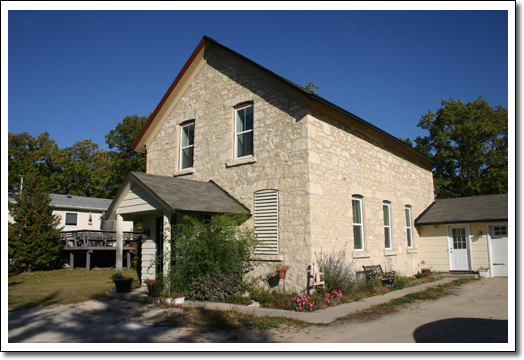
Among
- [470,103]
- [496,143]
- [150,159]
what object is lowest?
[150,159]

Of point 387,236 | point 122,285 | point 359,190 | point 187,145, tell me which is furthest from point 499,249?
point 122,285

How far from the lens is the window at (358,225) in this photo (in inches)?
499

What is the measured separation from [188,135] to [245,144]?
310 centimetres

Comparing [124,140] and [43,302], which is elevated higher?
[124,140]

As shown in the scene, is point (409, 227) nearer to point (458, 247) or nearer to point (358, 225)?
point (458, 247)

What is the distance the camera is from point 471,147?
25.2 metres

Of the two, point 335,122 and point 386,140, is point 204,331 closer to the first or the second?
point 335,122

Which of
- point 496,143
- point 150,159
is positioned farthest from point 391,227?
point 496,143

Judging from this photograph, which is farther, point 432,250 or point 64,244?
point 64,244

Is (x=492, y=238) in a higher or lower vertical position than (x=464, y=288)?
higher

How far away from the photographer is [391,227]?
1489 centimetres

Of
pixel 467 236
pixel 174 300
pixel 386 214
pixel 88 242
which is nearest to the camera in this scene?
pixel 174 300

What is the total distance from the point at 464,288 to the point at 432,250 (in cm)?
466
